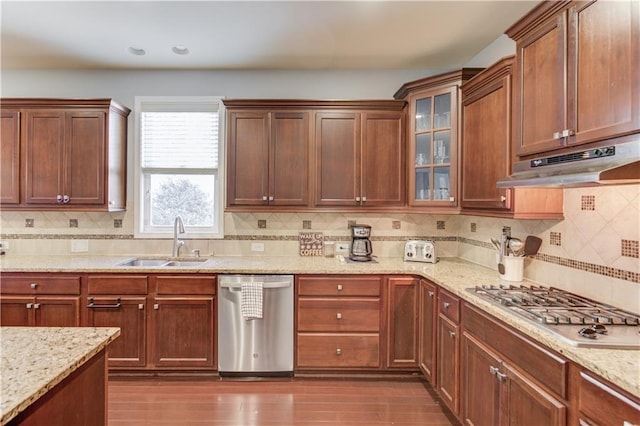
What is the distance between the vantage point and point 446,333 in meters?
2.41

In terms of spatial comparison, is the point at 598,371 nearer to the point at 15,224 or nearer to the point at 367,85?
the point at 367,85

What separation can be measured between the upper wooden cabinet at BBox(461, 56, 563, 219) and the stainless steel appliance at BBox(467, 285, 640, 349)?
1.66 feet

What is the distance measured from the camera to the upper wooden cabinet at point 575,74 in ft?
4.50

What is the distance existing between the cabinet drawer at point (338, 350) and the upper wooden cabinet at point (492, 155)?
1380 millimetres

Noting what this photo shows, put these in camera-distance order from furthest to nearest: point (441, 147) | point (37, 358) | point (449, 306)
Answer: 1. point (441, 147)
2. point (449, 306)
3. point (37, 358)

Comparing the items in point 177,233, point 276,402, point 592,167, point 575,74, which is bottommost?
point 276,402

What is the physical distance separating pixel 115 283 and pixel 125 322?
0.34 m

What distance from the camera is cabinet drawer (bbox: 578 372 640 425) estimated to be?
1.08 metres

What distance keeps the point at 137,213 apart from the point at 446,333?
3.10 meters

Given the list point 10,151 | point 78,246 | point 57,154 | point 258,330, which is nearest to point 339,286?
point 258,330

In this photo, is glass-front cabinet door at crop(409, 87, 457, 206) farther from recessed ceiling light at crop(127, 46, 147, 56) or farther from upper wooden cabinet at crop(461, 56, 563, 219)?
recessed ceiling light at crop(127, 46, 147, 56)

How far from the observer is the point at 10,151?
10.3 ft

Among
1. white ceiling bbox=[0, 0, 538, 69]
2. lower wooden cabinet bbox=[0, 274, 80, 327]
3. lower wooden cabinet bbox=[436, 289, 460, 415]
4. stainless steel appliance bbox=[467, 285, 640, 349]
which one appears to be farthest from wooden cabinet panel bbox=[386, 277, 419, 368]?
lower wooden cabinet bbox=[0, 274, 80, 327]

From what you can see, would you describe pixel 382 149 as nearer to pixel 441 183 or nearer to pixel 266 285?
pixel 441 183
